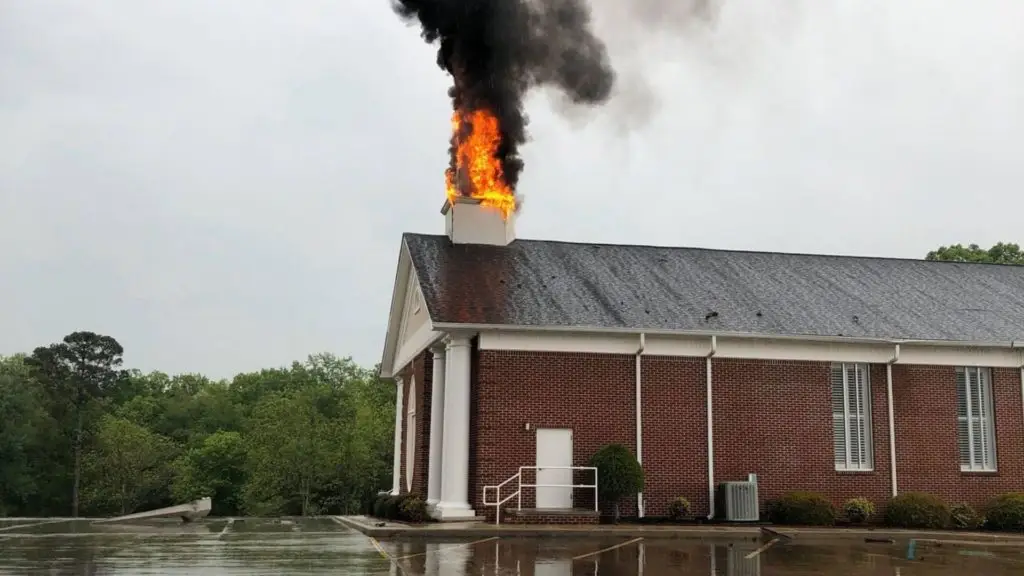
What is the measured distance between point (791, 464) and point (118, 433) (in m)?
51.9

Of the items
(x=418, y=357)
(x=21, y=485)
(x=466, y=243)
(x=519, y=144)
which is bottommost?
(x=21, y=485)

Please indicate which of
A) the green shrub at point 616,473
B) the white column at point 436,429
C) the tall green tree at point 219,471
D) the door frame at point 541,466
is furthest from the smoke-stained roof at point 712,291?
the tall green tree at point 219,471

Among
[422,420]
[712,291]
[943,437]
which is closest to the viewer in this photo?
[943,437]

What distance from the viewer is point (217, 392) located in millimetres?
84500

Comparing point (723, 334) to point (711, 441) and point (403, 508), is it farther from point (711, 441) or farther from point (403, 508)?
point (403, 508)

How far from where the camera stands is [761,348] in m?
22.2

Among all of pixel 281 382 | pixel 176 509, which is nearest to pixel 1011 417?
pixel 176 509

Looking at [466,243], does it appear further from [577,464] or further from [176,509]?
[176,509]

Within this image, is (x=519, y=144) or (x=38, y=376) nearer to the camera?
(x=519, y=144)

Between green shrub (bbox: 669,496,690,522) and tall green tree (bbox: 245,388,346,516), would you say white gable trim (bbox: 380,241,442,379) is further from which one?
tall green tree (bbox: 245,388,346,516)

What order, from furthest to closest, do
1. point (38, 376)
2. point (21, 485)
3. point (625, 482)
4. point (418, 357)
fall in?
1. point (38, 376)
2. point (21, 485)
3. point (418, 357)
4. point (625, 482)

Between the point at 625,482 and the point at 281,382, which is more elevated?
the point at 281,382

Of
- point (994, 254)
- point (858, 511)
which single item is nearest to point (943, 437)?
point (858, 511)

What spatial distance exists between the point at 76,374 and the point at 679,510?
6138cm
